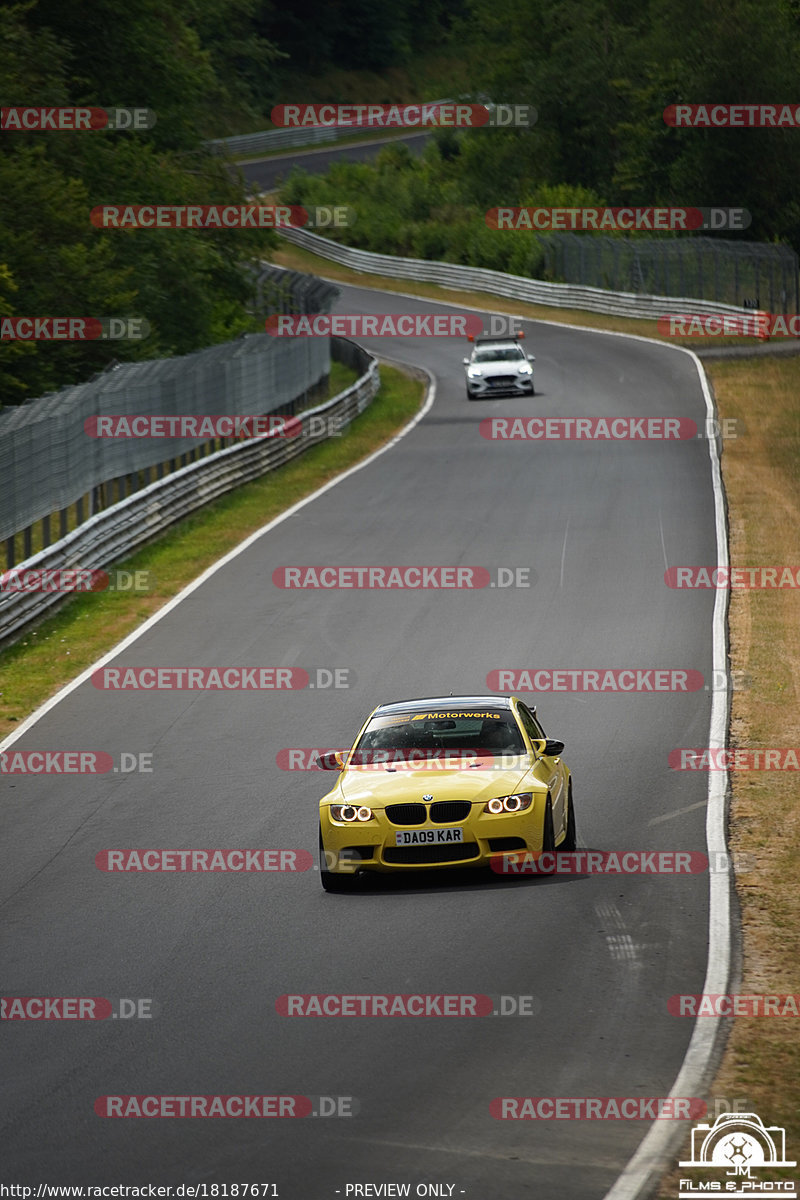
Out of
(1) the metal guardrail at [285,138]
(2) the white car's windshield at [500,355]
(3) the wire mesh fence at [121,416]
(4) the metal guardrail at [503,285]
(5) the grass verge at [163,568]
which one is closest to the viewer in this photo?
(5) the grass verge at [163,568]

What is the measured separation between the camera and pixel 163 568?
1031 inches

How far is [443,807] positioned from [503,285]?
60686 millimetres

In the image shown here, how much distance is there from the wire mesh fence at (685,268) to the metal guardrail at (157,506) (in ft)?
67.9

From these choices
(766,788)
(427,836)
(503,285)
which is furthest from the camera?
(503,285)

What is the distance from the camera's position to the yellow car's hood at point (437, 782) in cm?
1162

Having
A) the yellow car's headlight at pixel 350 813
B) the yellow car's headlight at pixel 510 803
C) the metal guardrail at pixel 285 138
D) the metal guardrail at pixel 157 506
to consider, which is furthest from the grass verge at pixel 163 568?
the metal guardrail at pixel 285 138

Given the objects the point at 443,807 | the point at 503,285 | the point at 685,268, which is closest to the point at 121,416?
the point at 443,807

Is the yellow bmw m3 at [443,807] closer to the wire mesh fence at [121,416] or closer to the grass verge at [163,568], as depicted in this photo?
the grass verge at [163,568]

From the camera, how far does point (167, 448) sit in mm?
30672

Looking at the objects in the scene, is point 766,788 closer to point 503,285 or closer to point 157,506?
point 157,506

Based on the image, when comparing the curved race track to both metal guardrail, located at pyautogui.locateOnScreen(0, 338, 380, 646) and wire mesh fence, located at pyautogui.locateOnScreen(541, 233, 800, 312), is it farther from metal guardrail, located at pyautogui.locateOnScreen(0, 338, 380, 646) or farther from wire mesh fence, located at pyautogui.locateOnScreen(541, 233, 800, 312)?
wire mesh fence, located at pyautogui.locateOnScreen(541, 233, 800, 312)

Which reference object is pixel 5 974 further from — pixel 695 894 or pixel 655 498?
pixel 655 498

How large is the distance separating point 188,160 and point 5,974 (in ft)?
139

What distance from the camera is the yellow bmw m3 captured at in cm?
1153
